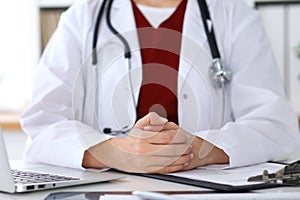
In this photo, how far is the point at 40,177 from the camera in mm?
1195

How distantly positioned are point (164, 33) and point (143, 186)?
0.56m

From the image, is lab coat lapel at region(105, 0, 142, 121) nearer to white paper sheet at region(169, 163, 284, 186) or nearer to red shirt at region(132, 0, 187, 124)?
red shirt at region(132, 0, 187, 124)

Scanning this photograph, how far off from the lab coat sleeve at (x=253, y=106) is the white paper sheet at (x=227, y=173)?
36 mm

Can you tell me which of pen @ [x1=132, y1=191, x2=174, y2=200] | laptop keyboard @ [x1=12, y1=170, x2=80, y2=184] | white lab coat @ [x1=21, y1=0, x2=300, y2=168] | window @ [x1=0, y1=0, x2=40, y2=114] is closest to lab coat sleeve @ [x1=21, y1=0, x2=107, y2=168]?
white lab coat @ [x1=21, y1=0, x2=300, y2=168]

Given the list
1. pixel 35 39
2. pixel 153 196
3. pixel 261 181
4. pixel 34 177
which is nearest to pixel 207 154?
pixel 261 181

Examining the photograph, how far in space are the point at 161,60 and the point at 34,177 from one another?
0.55m

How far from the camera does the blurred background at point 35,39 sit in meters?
3.12

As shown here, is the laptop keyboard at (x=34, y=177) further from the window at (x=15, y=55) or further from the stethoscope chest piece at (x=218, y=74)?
the window at (x=15, y=55)

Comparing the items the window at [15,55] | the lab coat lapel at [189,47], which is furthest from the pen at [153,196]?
the window at [15,55]

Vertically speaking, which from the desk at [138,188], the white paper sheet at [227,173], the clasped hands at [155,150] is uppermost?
the clasped hands at [155,150]

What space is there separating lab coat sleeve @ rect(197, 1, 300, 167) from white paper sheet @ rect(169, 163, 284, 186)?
0.12 ft

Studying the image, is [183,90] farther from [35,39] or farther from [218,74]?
[35,39]

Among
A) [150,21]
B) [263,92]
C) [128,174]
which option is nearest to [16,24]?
[150,21]

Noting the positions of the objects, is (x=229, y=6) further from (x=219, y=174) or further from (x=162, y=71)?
(x=219, y=174)
